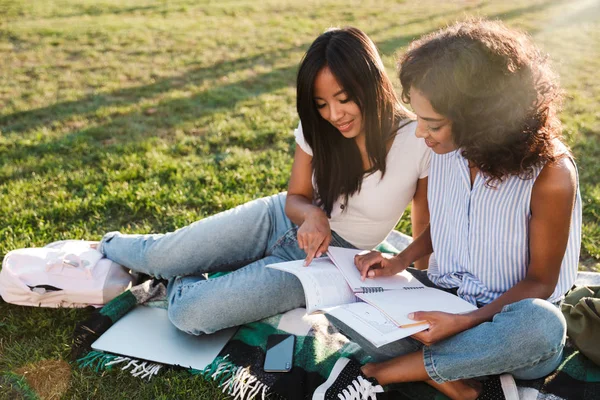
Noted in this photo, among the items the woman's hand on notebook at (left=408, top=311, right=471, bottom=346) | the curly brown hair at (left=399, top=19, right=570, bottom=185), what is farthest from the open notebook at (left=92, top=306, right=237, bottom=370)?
the curly brown hair at (left=399, top=19, right=570, bottom=185)

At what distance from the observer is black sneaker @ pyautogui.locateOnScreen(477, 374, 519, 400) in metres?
2.34

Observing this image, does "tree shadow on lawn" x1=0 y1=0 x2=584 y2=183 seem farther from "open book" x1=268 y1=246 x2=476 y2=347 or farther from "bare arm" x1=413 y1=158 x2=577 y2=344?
"bare arm" x1=413 y1=158 x2=577 y2=344

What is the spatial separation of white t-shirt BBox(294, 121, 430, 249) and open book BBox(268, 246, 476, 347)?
1.02 feet

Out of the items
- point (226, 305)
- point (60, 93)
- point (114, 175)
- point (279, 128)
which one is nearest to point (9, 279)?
point (226, 305)

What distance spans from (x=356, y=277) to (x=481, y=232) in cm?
59

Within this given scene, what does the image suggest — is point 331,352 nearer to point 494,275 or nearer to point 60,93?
point 494,275

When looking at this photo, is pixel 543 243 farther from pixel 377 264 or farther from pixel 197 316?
pixel 197 316

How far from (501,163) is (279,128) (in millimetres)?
3870

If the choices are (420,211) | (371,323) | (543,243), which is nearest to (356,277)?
(371,323)

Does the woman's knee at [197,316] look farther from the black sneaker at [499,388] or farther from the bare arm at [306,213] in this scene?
the black sneaker at [499,388]

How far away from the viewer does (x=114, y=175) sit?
478 cm

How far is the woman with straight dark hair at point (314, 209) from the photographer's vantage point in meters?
2.73

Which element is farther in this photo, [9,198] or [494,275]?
[9,198]

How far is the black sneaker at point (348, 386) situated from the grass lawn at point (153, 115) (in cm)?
52
